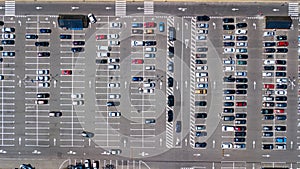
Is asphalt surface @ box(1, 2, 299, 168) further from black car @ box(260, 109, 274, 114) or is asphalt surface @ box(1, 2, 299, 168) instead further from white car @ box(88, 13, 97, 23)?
black car @ box(260, 109, 274, 114)

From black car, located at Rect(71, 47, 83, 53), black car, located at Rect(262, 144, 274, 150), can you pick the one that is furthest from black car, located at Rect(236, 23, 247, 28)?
black car, located at Rect(71, 47, 83, 53)

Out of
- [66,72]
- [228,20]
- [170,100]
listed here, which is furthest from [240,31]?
[66,72]

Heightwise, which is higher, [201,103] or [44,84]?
[44,84]

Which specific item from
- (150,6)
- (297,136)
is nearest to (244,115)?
(297,136)

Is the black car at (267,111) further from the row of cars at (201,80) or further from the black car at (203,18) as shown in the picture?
the black car at (203,18)

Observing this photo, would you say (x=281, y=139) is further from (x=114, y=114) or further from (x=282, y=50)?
(x=114, y=114)

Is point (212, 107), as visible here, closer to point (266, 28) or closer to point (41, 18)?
point (266, 28)
